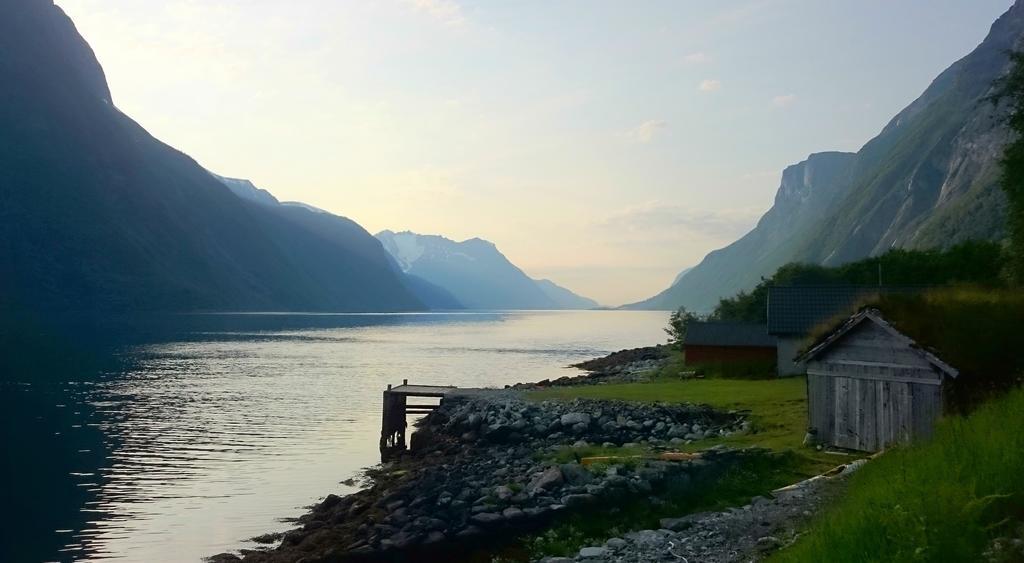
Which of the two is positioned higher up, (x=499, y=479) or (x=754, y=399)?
(x=754, y=399)

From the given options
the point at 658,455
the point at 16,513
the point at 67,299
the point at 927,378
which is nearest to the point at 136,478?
the point at 16,513

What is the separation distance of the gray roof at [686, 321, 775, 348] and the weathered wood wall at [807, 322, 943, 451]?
3264cm

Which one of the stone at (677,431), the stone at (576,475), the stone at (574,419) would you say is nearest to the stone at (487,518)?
the stone at (576,475)

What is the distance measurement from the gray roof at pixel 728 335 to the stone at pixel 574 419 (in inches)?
1054

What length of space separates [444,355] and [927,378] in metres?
97.6

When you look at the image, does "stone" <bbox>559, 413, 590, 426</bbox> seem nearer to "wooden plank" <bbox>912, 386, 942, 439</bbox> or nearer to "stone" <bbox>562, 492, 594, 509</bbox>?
"stone" <bbox>562, 492, 594, 509</bbox>

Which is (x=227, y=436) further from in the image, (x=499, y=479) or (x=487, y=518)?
(x=487, y=518)

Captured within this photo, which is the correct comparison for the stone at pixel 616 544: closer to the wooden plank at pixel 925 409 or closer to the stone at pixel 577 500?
the stone at pixel 577 500

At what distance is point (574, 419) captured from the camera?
1341 inches

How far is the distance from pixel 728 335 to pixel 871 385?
36779 millimetres

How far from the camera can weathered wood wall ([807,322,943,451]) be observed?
22.0 m

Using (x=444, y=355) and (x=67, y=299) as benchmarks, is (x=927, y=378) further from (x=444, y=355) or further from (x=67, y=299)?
(x=67, y=299)

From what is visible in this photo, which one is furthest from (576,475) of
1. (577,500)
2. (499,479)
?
(499,479)

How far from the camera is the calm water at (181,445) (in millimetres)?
27109
